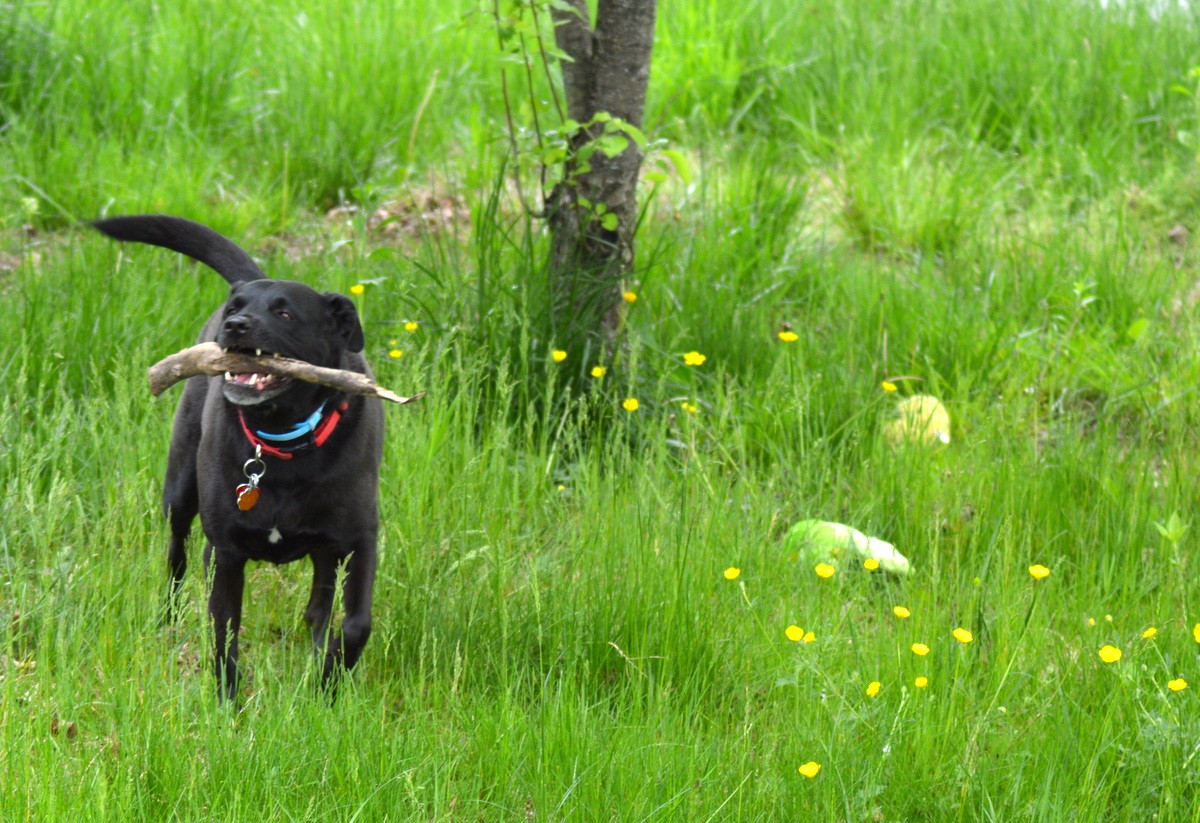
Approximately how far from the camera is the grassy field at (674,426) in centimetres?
276

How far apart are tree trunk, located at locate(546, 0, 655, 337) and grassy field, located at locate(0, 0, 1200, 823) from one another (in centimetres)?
16

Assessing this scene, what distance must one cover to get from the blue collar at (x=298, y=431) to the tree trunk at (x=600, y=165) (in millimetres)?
1438

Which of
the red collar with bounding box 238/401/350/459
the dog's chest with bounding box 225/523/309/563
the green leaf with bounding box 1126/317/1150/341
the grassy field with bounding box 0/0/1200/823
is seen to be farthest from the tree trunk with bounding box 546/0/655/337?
the green leaf with bounding box 1126/317/1150/341

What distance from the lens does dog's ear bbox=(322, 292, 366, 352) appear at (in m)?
3.45

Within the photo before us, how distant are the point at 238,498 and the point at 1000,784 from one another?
1.84m

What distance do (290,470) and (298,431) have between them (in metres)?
0.10

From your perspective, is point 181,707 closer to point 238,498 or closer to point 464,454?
point 238,498

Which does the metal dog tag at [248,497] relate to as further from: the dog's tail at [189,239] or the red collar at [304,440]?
the dog's tail at [189,239]

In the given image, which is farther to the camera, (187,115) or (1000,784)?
(187,115)

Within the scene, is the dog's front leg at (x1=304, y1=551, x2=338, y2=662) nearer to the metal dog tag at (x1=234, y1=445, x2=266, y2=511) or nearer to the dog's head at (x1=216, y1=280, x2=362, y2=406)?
the metal dog tag at (x1=234, y1=445, x2=266, y2=511)

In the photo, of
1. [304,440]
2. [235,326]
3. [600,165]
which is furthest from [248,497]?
[600,165]

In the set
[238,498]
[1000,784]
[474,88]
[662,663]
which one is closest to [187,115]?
[474,88]

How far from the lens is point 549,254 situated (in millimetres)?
4570

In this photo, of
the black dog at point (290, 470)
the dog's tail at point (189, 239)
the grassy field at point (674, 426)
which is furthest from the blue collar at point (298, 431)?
the dog's tail at point (189, 239)
